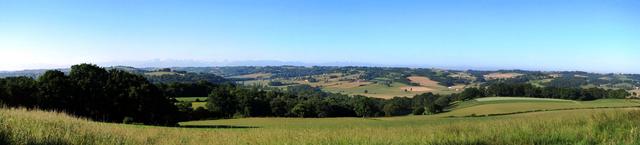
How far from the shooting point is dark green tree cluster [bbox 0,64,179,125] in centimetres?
4488

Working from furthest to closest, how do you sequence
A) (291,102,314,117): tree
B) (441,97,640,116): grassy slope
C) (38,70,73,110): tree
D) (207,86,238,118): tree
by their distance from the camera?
(291,102,314,117): tree
(207,86,238,118): tree
(441,97,640,116): grassy slope
(38,70,73,110): tree

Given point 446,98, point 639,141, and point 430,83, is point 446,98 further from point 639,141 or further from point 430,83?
point 639,141

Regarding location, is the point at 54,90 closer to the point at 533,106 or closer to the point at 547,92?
Result: the point at 533,106

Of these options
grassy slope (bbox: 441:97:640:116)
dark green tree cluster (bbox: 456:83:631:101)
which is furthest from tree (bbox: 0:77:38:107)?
dark green tree cluster (bbox: 456:83:631:101)

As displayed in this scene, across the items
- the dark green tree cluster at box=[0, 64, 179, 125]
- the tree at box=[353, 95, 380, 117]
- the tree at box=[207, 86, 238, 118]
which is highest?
the dark green tree cluster at box=[0, 64, 179, 125]

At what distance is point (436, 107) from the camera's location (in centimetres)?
8569

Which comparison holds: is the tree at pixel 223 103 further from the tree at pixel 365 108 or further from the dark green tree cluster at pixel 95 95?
the dark green tree cluster at pixel 95 95

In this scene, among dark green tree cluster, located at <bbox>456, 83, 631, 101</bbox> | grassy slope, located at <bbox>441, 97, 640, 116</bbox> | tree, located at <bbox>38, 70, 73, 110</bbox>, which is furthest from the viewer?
dark green tree cluster, located at <bbox>456, 83, 631, 101</bbox>

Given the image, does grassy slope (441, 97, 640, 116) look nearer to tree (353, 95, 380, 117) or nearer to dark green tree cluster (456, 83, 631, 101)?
dark green tree cluster (456, 83, 631, 101)

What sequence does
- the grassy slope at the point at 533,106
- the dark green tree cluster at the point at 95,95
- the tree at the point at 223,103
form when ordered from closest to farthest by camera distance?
the dark green tree cluster at the point at 95,95
the grassy slope at the point at 533,106
the tree at the point at 223,103

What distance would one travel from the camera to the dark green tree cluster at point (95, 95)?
44875mm

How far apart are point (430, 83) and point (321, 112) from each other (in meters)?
95.4

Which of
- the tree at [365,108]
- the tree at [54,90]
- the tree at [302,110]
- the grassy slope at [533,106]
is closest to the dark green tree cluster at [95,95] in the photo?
the tree at [54,90]

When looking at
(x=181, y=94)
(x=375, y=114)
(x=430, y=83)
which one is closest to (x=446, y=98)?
(x=375, y=114)
